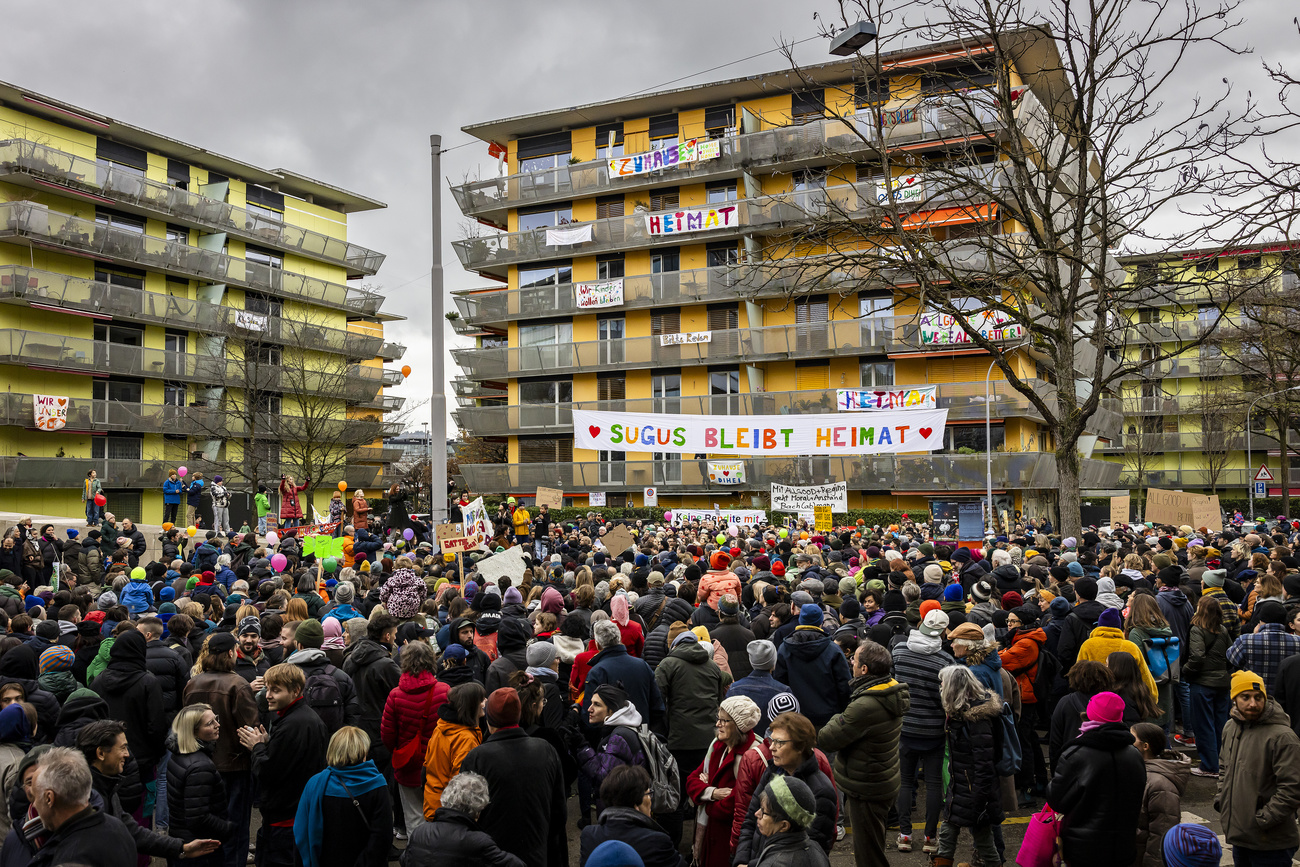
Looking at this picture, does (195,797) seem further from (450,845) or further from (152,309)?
(152,309)

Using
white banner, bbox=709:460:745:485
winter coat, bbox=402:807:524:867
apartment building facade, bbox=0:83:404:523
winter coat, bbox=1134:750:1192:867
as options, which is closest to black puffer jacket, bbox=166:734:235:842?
winter coat, bbox=402:807:524:867

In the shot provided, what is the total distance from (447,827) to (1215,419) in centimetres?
6181

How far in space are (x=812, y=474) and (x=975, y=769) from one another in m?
30.6

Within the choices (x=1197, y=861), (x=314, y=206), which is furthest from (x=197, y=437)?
(x=1197, y=861)

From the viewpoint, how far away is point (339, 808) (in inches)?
200

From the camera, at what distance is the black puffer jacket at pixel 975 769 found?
20.6 feet

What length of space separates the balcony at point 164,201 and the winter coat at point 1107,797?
4246 centimetres

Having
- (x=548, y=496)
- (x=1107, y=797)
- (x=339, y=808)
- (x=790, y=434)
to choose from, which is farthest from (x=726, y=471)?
(x=339, y=808)

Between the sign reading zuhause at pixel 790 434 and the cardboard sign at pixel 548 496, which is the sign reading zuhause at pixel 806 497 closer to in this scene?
the sign reading zuhause at pixel 790 434

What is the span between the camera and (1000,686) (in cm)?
696

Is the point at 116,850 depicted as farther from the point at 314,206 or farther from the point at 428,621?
the point at 314,206

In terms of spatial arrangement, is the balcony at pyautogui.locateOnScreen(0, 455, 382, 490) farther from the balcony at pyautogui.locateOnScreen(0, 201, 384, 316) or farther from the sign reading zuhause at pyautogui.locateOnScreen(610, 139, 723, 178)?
the sign reading zuhause at pyautogui.locateOnScreen(610, 139, 723, 178)

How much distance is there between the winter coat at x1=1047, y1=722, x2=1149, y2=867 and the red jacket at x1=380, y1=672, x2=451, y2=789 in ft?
13.8

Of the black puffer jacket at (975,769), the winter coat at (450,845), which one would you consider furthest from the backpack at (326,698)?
the black puffer jacket at (975,769)
